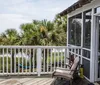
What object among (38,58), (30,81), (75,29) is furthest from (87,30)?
(30,81)

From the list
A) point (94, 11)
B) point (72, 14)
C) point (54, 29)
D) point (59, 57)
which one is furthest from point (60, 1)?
point (94, 11)

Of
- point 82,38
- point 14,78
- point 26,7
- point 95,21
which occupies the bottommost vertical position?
point 14,78

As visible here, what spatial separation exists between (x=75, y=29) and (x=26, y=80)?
3232mm

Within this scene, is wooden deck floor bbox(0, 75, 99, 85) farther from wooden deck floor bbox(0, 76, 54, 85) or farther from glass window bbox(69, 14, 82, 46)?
glass window bbox(69, 14, 82, 46)

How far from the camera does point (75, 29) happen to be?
813cm

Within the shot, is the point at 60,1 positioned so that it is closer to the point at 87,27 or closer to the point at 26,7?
the point at 26,7

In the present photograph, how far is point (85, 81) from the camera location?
616 cm

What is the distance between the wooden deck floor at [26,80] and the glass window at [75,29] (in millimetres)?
2095

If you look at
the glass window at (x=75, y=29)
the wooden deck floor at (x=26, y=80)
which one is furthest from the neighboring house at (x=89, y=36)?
the wooden deck floor at (x=26, y=80)

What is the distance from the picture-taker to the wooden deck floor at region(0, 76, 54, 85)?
5.96 m

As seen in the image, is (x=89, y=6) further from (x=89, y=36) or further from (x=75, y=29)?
(x=75, y=29)

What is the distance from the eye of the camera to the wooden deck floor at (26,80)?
19.6 ft

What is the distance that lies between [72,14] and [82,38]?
1.84 metres

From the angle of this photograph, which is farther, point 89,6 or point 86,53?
point 86,53
